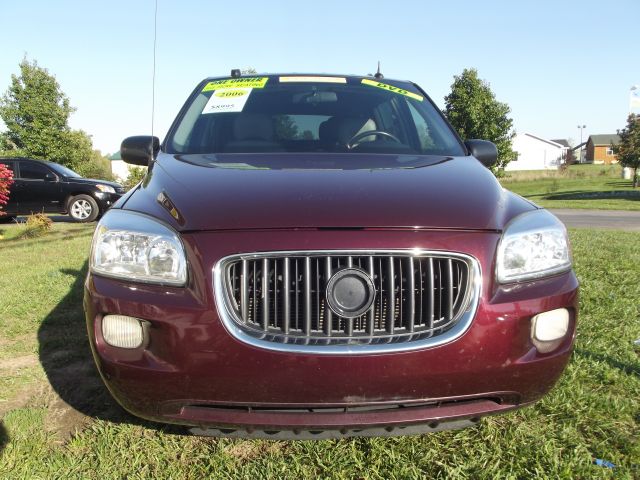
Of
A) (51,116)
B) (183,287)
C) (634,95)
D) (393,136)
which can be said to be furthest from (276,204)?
(51,116)

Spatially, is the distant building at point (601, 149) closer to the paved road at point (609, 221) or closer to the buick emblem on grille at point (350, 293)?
the paved road at point (609, 221)

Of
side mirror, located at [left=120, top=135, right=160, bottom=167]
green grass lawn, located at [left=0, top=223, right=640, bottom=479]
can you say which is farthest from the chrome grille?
side mirror, located at [left=120, top=135, right=160, bottom=167]

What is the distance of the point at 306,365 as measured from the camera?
1732mm

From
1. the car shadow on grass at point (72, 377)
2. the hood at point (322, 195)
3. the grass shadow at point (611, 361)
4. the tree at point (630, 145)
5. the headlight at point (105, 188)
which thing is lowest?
the car shadow on grass at point (72, 377)

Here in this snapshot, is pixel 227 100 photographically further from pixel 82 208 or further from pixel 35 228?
pixel 82 208

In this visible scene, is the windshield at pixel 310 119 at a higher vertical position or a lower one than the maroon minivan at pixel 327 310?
higher

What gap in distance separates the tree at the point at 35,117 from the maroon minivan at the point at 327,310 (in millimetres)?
28105

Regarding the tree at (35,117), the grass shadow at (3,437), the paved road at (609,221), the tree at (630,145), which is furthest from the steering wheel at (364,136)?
the tree at (630,145)

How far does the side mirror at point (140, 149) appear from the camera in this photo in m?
3.08

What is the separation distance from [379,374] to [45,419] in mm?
1732

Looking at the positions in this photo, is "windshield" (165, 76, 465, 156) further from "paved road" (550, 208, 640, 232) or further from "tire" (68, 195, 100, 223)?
"tire" (68, 195, 100, 223)

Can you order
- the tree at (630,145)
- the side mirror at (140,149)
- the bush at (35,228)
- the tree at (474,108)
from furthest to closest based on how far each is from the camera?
the tree at (630,145) < the tree at (474,108) < the bush at (35,228) < the side mirror at (140,149)

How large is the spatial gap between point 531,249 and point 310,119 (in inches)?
67.8

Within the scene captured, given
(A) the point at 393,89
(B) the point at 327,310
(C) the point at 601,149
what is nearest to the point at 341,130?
(A) the point at 393,89
